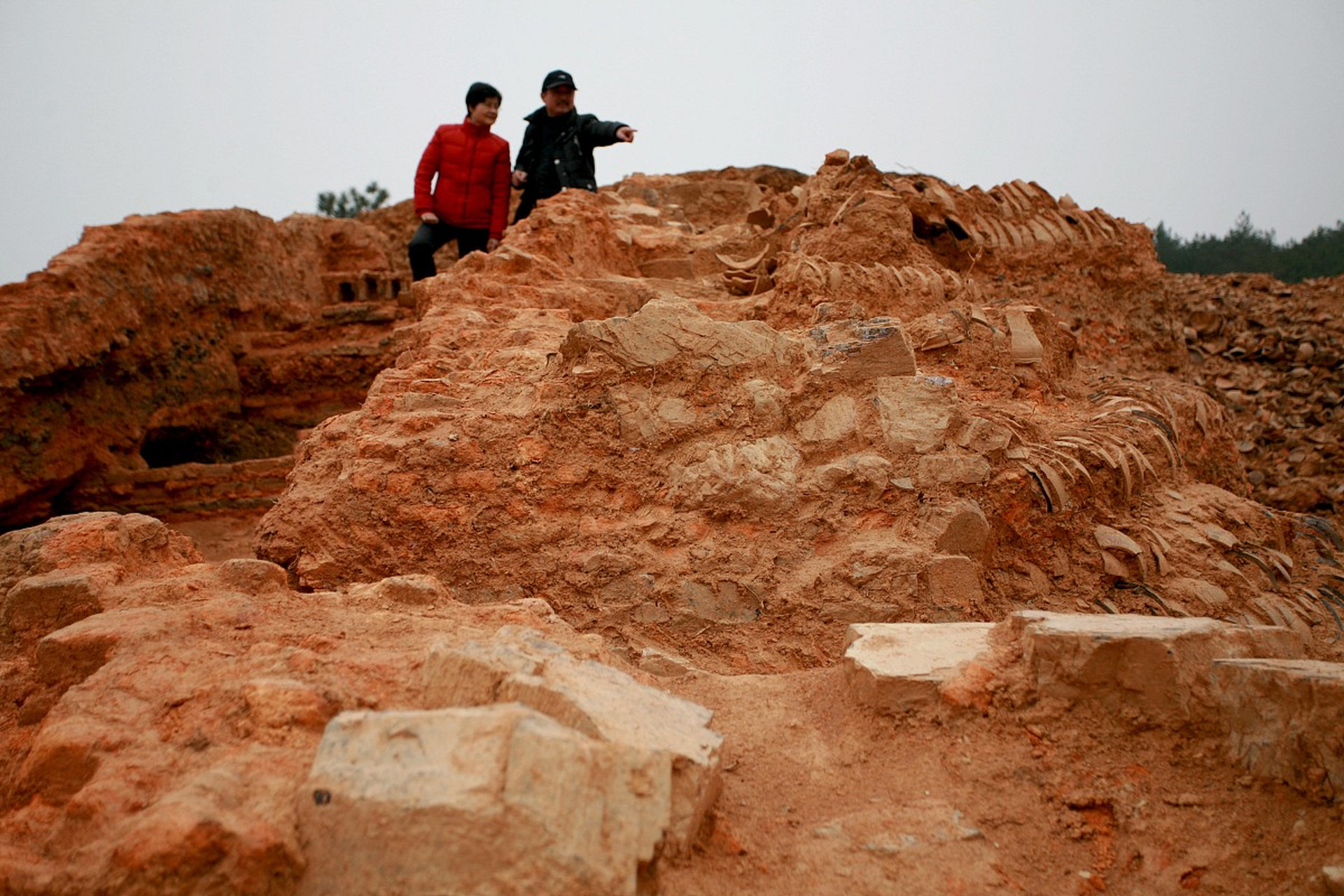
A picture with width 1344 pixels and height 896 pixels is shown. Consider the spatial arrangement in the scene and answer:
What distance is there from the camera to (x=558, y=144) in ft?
22.6

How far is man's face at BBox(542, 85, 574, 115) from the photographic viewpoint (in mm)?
6773

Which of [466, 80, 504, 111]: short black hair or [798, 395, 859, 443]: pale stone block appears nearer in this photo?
[798, 395, 859, 443]: pale stone block

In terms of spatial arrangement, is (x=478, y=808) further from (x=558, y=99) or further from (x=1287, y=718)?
(x=558, y=99)

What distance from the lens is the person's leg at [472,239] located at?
23.0 ft

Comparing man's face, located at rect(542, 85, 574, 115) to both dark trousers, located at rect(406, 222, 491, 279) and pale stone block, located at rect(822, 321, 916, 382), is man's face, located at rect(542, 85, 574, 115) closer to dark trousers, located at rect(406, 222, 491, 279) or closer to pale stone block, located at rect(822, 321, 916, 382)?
dark trousers, located at rect(406, 222, 491, 279)

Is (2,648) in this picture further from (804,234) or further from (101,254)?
(101,254)

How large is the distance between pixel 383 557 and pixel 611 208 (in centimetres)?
527

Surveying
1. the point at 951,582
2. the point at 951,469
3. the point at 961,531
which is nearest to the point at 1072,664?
the point at 951,582

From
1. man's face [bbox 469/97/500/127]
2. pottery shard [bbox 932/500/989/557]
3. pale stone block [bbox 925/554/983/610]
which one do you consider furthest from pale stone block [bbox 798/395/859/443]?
man's face [bbox 469/97/500/127]

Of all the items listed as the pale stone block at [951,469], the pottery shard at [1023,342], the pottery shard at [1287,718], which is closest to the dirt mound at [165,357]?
the pottery shard at [1023,342]

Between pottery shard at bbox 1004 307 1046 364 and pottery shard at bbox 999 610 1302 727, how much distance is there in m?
2.06

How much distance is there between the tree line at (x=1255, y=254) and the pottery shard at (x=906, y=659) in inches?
414

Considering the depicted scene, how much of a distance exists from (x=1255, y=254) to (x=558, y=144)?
11448 millimetres

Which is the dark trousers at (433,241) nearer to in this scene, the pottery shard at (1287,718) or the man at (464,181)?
the man at (464,181)
